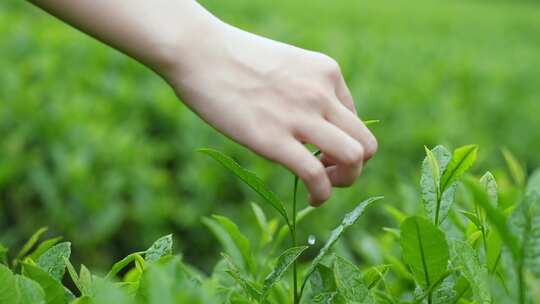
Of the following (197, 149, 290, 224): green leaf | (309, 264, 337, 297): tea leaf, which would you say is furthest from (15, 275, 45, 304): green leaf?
(309, 264, 337, 297): tea leaf

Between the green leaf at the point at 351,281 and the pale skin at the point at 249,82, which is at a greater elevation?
the pale skin at the point at 249,82

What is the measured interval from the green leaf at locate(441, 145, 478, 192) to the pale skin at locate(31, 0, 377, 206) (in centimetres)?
11

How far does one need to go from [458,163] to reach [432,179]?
0.18 feet

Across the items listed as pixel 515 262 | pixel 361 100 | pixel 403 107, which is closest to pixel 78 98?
pixel 361 100

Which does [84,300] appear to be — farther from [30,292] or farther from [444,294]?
[444,294]

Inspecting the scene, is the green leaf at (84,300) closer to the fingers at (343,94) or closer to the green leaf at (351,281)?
the green leaf at (351,281)

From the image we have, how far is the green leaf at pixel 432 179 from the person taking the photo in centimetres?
103

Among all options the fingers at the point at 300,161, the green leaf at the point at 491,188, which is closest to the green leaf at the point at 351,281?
the fingers at the point at 300,161

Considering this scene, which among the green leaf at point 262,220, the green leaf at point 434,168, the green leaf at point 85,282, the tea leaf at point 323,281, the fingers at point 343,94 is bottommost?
the green leaf at point 262,220

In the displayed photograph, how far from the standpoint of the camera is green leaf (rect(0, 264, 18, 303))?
844 millimetres

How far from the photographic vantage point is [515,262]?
2.64 ft

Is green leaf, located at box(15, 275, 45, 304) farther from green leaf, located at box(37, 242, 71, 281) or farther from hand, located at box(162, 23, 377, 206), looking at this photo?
hand, located at box(162, 23, 377, 206)

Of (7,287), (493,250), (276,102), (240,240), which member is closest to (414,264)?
(493,250)

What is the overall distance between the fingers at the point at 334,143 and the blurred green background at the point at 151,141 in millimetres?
743
